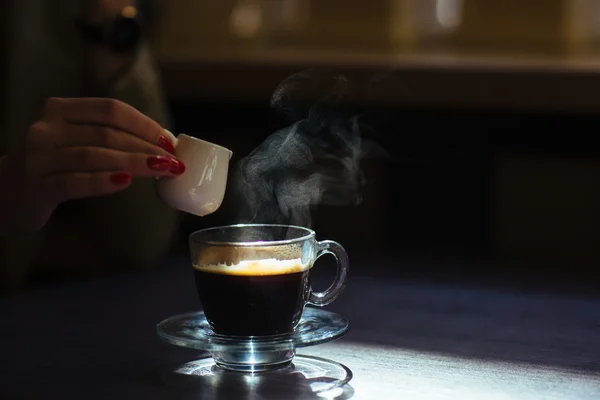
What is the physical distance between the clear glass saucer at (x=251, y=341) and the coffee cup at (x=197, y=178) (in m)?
0.14

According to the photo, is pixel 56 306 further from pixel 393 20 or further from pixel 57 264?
pixel 393 20

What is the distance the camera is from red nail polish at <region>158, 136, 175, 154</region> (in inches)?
45.2

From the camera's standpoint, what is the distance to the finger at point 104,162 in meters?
1.12

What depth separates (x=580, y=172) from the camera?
2225mm

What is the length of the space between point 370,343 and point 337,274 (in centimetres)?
11

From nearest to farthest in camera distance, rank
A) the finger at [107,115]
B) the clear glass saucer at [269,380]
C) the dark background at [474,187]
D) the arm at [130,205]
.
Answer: the clear glass saucer at [269,380] < the finger at [107,115] < the arm at [130,205] < the dark background at [474,187]

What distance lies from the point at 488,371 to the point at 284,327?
0.23 m

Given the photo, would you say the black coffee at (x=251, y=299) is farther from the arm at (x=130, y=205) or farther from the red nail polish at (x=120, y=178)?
the arm at (x=130, y=205)

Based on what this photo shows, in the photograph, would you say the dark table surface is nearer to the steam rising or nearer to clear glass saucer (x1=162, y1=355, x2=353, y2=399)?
clear glass saucer (x1=162, y1=355, x2=353, y2=399)

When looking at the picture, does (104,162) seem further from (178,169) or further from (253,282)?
(253,282)

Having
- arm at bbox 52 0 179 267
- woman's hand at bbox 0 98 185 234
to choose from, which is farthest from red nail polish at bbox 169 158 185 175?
arm at bbox 52 0 179 267

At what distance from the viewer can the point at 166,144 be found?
1156 mm

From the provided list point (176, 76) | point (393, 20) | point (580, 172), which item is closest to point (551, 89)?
point (580, 172)

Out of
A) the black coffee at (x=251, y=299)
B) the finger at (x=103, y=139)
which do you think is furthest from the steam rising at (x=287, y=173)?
the black coffee at (x=251, y=299)
